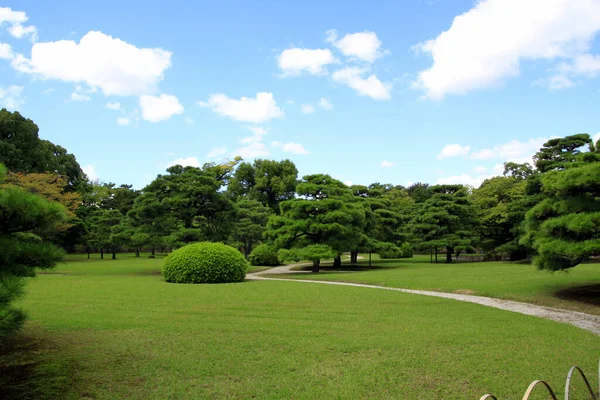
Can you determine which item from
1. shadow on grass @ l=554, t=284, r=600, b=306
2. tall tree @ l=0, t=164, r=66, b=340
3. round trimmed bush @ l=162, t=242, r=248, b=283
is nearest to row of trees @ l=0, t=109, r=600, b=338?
tall tree @ l=0, t=164, r=66, b=340

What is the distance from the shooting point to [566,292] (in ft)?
40.7

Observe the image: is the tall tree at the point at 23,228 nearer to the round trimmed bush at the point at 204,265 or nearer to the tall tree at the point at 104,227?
the round trimmed bush at the point at 204,265

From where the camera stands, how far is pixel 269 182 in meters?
49.2

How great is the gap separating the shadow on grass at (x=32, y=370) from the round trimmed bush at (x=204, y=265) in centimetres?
964

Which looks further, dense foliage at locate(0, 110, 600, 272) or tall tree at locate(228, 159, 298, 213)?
tall tree at locate(228, 159, 298, 213)

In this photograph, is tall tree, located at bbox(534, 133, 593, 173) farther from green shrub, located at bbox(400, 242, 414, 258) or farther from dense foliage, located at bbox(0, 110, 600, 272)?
green shrub, located at bbox(400, 242, 414, 258)

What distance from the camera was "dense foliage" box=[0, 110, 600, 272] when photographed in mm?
11080

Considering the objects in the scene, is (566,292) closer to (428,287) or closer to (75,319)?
(428,287)

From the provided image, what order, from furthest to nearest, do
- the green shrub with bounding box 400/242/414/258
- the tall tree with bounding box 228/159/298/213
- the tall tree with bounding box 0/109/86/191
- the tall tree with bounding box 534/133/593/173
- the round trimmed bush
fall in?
1. the tall tree with bounding box 228/159/298/213
2. the green shrub with bounding box 400/242/414/258
3. the tall tree with bounding box 0/109/86/191
4. the tall tree with bounding box 534/133/593/173
5. the round trimmed bush

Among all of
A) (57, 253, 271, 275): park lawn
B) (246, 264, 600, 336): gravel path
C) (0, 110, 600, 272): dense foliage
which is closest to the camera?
(246, 264, 600, 336): gravel path

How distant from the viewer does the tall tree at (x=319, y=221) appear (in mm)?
22141

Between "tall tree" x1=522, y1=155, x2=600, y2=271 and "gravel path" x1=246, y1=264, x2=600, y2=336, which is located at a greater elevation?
"tall tree" x1=522, y1=155, x2=600, y2=271

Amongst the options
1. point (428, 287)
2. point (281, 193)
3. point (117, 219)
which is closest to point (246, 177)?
point (281, 193)

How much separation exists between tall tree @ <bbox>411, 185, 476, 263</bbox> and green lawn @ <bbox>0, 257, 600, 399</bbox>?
70.7 ft
